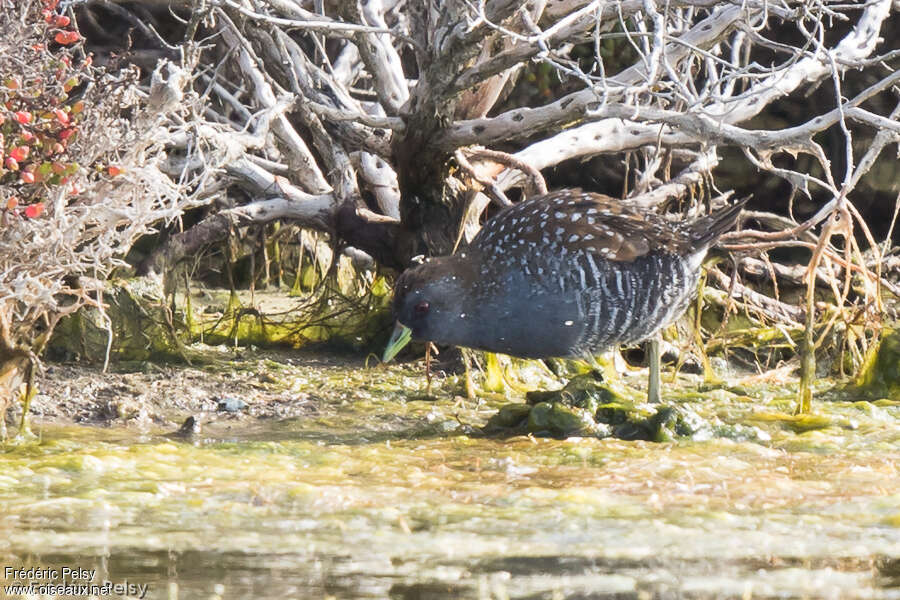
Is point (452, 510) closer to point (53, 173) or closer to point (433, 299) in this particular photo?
point (433, 299)

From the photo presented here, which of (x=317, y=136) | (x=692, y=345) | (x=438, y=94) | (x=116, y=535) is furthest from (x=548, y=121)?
(x=116, y=535)

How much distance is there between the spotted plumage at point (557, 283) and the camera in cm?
574

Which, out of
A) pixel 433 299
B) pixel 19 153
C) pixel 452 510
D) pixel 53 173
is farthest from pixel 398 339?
pixel 19 153

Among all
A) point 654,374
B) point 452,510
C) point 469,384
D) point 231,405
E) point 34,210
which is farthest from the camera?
point 469,384

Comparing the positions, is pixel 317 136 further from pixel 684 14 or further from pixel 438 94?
pixel 684 14

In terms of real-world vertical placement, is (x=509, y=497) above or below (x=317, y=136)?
below

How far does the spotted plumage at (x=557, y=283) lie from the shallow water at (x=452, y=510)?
0.47 metres

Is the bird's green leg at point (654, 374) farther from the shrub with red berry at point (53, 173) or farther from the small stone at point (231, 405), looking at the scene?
the shrub with red berry at point (53, 173)

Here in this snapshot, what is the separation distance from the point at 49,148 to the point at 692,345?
409 cm

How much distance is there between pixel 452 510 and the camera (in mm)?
4301

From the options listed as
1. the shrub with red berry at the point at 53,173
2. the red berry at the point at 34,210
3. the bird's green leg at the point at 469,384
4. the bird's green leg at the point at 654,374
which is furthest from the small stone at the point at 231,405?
the bird's green leg at the point at 654,374

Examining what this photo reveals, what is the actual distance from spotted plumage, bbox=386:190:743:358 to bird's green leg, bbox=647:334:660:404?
0.47 metres

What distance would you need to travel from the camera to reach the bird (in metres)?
5.74

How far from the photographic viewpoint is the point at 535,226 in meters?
5.81
